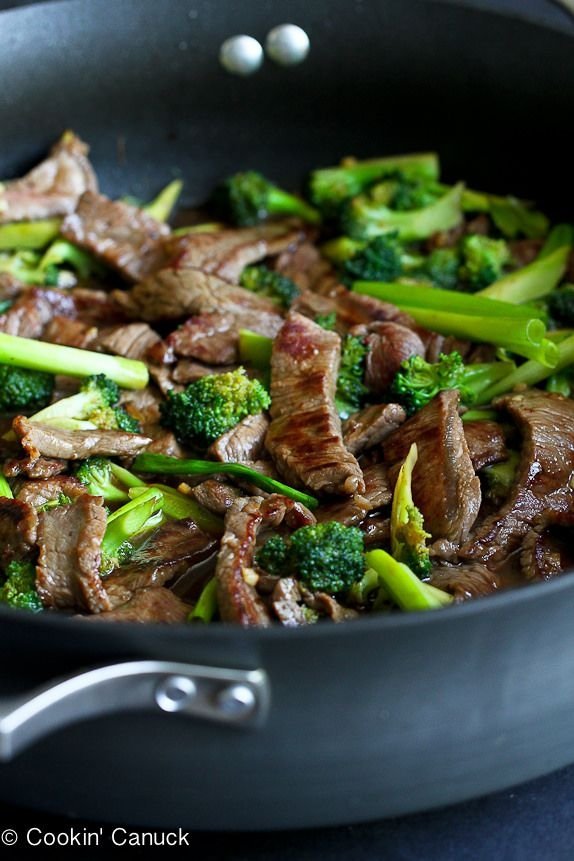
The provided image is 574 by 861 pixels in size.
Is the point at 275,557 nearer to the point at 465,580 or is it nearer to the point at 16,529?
→ the point at 465,580

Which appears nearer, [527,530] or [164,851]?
[164,851]

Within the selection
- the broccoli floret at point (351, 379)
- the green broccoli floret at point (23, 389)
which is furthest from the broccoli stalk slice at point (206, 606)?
the green broccoli floret at point (23, 389)

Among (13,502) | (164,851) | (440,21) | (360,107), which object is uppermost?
(440,21)

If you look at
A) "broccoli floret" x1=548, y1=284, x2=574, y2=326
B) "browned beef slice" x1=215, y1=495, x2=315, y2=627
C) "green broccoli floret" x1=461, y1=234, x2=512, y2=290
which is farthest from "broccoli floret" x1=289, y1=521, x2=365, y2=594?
"green broccoli floret" x1=461, y1=234, x2=512, y2=290

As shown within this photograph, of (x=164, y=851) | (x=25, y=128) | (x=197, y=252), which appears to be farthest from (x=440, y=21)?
(x=164, y=851)

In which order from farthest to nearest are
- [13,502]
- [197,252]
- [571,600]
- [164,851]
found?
1. [197,252]
2. [13,502]
3. [164,851]
4. [571,600]

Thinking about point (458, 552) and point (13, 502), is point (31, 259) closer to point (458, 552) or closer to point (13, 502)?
point (13, 502)

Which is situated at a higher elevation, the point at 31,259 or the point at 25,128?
the point at 25,128
